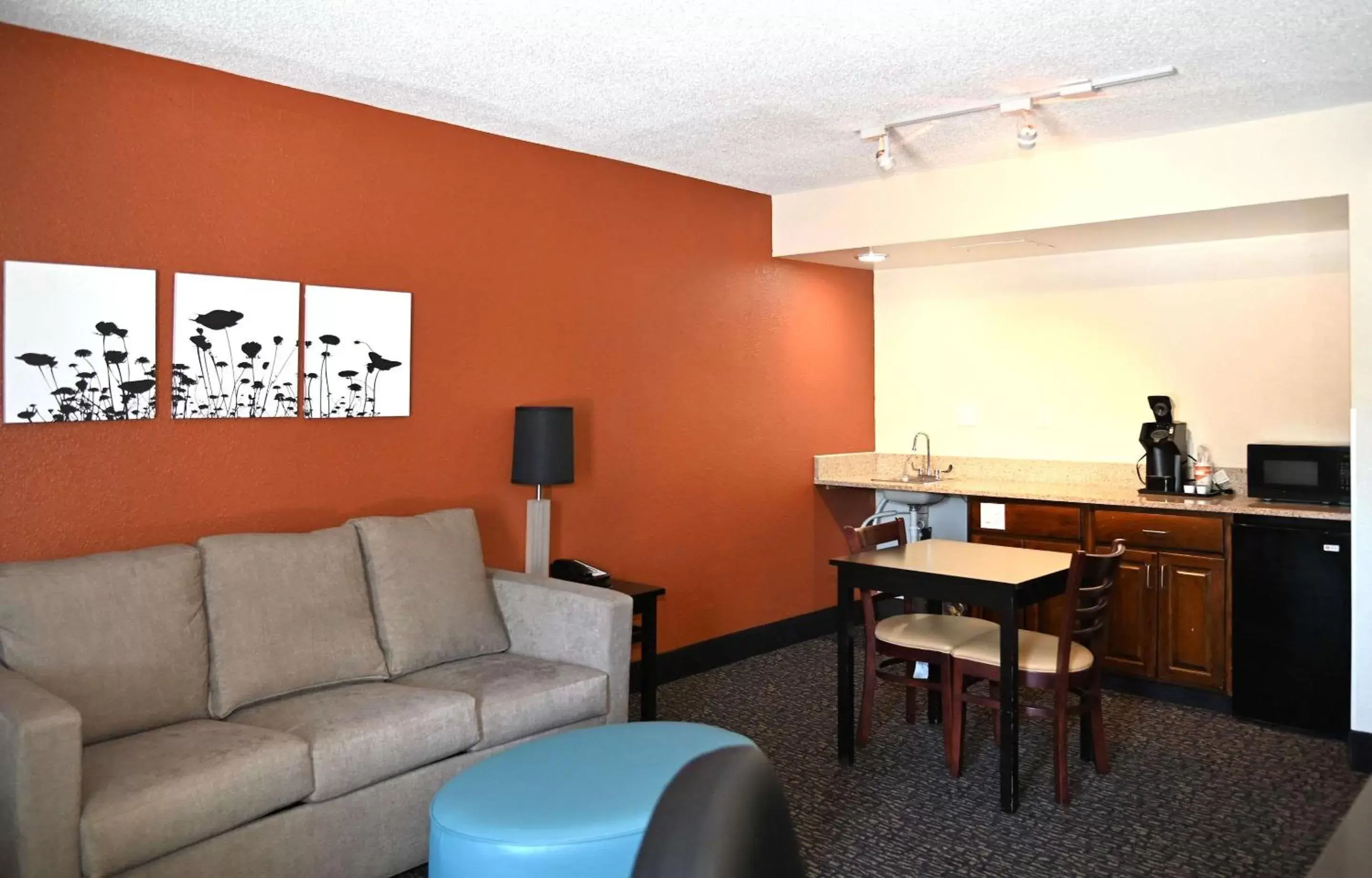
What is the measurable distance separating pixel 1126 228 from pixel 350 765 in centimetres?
411

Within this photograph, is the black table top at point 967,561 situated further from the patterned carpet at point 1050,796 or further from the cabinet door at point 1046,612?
the cabinet door at point 1046,612

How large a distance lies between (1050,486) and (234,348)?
14.1 feet

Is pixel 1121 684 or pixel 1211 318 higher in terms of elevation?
pixel 1211 318

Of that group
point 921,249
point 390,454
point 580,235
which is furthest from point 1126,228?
point 390,454

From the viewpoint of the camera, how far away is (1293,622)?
4336mm

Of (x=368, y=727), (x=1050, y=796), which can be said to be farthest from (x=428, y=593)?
(x=1050, y=796)

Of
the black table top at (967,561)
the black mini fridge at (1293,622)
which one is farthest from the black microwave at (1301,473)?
the black table top at (967,561)

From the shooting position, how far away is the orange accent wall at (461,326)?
3.26m

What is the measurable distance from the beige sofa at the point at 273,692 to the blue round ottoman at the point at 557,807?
Result: 0.45 meters

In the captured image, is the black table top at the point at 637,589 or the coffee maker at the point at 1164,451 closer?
the black table top at the point at 637,589

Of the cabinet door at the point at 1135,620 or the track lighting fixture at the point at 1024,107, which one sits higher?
the track lighting fixture at the point at 1024,107

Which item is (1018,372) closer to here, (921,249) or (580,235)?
(921,249)

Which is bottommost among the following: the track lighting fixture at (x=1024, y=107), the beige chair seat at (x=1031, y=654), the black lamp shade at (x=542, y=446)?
the beige chair seat at (x=1031, y=654)

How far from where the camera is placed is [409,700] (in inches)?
123
